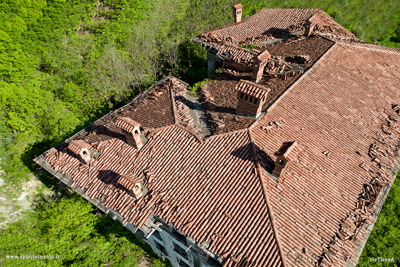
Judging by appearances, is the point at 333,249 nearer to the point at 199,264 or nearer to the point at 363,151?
the point at 363,151

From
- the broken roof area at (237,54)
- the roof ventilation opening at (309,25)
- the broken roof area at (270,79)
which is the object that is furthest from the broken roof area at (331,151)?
the broken roof area at (237,54)

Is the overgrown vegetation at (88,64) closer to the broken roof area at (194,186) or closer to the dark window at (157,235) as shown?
the dark window at (157,235)

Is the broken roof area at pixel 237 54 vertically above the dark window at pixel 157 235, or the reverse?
the broken roof area at pixel 237 54

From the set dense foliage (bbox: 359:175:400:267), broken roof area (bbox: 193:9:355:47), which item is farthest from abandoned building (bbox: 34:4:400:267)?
dense foliage (bbox: 359:175:400:267)

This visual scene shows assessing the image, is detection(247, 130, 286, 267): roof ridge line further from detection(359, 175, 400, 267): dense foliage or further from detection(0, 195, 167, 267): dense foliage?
detection(359, 175, 400, 267): dense foliage

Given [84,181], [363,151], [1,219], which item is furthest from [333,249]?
[1,219]

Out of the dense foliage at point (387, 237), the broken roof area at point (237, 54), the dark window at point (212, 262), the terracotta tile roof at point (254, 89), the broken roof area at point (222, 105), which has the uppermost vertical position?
the terracotta tile roof at point (254, 89)
